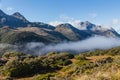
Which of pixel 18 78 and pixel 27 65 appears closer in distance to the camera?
pixel 18 78

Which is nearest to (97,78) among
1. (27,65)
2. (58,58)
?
(27,65)

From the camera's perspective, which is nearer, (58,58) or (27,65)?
(27,65)

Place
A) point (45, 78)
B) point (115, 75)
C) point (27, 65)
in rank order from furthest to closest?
point (27, 65)
point (45, 78)
point (115, 75)

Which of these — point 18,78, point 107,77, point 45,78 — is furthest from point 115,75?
point 18,78

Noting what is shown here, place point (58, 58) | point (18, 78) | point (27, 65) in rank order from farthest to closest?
point (58, 58) < point (27, 65) < point (18, 78)

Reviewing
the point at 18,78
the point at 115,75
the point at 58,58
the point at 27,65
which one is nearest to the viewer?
the point at 115,75

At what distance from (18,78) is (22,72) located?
6.21ft

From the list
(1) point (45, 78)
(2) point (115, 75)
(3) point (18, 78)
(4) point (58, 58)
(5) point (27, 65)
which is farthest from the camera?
(4) point (58, 58)

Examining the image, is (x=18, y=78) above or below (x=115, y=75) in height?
below

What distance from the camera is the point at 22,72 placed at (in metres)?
36.8

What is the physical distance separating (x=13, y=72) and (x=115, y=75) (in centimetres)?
2381

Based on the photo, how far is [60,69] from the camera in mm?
39438

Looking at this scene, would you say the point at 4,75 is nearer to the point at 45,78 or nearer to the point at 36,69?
the point at 36,69

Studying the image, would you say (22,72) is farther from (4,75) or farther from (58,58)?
(58,58)
